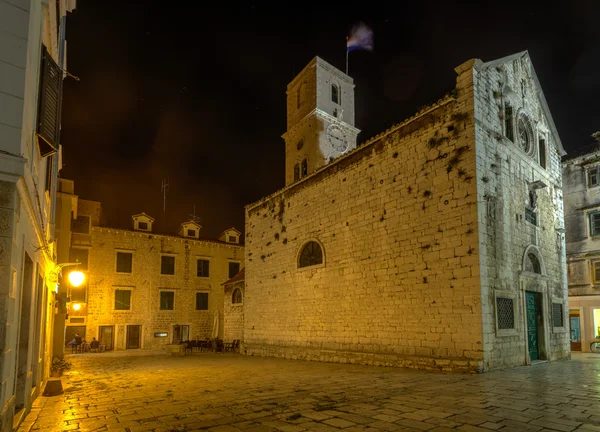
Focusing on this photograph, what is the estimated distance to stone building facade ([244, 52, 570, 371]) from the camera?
35.6ft

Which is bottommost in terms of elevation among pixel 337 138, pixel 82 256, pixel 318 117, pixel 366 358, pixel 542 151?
pixel 366 358

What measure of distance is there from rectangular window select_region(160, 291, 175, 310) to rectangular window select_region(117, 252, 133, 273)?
106 inches

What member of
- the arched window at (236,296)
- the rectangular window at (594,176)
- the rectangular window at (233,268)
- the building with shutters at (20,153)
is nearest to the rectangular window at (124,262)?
the rectangular window at (233,268)

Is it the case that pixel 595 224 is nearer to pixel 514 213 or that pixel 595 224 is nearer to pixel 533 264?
pixel 533 264

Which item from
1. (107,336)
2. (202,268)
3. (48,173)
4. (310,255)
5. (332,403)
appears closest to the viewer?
(332,403)

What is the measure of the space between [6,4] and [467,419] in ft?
23.6

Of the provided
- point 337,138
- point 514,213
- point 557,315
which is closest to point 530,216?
point 514,213

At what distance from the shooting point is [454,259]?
1099 cm

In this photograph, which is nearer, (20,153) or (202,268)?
(20,153)

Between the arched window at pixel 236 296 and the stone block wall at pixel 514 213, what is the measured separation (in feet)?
47.1

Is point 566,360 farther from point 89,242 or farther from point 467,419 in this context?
point 89,242

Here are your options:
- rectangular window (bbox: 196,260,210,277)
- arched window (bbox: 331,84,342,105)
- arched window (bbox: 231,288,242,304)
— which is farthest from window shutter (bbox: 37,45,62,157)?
rectangular window (bbox: 196,260,210,277)

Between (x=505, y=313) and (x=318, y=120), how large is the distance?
16.4m

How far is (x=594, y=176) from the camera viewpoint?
20.0 meters
